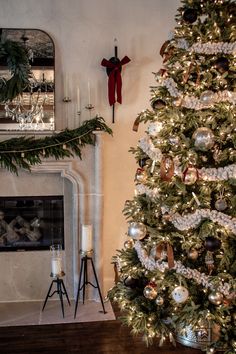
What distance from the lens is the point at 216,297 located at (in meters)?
2.31

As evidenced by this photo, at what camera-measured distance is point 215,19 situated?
2.44m

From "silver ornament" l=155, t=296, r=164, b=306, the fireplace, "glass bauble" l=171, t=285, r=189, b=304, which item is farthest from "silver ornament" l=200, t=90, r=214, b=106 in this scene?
the fireplace

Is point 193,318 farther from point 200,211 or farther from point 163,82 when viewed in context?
point 163,82

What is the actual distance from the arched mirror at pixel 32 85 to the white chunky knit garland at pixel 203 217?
1.73m

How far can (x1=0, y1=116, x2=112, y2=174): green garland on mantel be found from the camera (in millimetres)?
3451

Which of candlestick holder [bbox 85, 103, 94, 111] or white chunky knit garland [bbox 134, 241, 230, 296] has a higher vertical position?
candlestick holder [bbox 85, 103, 94, 111]

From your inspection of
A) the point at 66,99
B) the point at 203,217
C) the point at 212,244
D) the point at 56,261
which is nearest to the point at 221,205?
the point at 203,217

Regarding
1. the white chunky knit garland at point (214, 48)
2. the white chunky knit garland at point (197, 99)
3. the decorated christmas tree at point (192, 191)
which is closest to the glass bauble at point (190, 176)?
the decorated christmas tree at point (192, 191)

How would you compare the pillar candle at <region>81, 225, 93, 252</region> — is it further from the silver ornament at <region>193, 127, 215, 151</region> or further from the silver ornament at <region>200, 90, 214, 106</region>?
the silver ornament at <region>200, 90, 214, 106</region>

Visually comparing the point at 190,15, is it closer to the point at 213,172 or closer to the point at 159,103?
the point at 159,103

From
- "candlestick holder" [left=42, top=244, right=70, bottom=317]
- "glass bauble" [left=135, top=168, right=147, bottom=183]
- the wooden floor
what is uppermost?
"glass bauble" [left=135, top=168, right=147, bottom=183]

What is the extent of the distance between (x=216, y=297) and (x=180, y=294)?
0.69 feet

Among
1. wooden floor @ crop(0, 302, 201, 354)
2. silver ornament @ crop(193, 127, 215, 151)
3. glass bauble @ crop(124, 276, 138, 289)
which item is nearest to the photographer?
silver ornament @ crop(193, 127, 215, 151)

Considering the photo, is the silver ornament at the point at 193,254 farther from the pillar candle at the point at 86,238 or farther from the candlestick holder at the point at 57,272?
the candlestick holder at the point at 57,272
